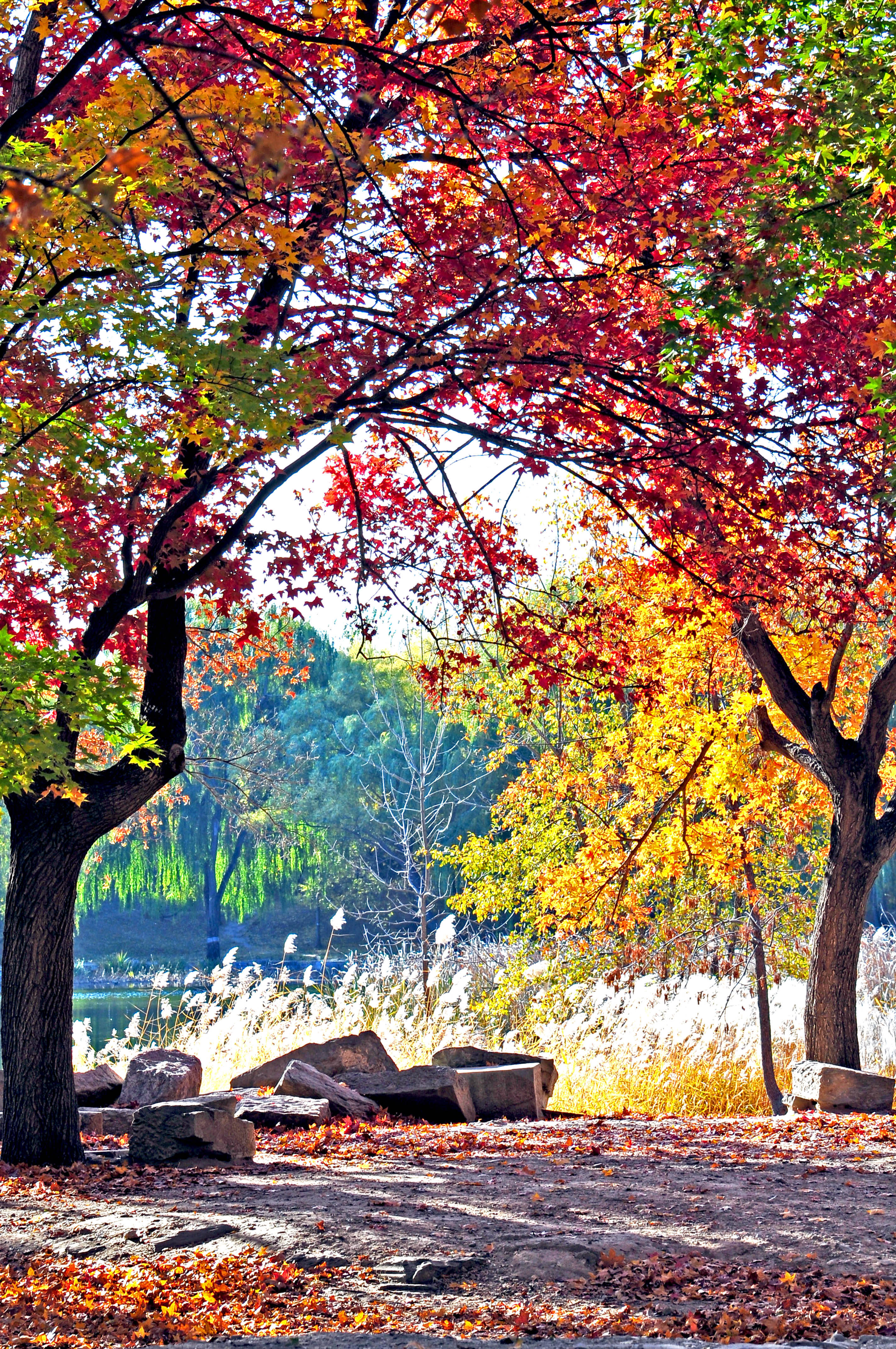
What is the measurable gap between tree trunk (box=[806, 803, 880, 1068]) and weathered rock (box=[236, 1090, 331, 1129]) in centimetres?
363

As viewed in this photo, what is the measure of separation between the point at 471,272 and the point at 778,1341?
14.4 ft

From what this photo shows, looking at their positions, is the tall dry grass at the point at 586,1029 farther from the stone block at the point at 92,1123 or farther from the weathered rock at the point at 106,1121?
the stone block at the point at 92,1123

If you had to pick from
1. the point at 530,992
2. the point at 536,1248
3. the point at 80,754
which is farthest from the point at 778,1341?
the point at 530,992

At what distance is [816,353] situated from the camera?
5746mm

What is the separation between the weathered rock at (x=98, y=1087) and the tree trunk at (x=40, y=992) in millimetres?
1906

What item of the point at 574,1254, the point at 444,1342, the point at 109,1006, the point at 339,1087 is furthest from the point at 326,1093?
the point at 109,1006

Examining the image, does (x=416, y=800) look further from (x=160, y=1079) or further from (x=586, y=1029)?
(x=160, y=1079)

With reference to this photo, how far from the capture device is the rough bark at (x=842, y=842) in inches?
324

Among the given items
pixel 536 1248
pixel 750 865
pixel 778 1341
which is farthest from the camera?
pixel 750 865

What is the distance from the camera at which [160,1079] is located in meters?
7.83

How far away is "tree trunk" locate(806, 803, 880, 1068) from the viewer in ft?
27.0

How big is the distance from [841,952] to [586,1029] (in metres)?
2.58

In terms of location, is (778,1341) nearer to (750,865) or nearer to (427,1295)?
(427,1295)

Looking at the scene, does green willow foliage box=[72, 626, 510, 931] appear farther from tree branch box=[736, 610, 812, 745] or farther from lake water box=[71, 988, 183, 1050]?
tree branch box=[736, 610, 812, 745]
